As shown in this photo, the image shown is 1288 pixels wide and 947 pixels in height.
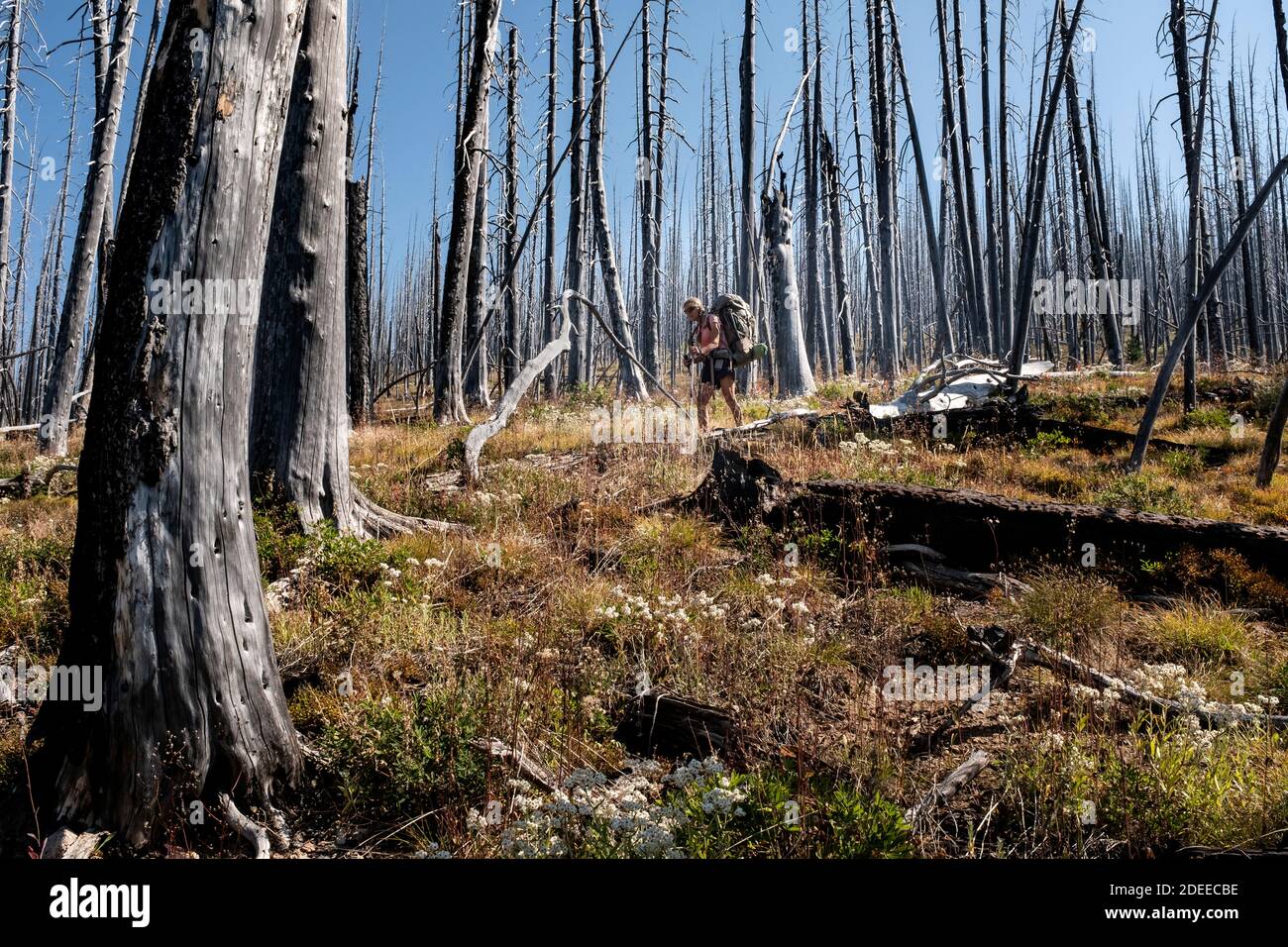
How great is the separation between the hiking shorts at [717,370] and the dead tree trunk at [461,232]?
13.4 feet

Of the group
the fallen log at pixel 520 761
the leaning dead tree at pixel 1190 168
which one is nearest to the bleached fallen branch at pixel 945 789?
the fallen log at pixel 520 761

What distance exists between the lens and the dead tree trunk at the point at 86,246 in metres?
10.9

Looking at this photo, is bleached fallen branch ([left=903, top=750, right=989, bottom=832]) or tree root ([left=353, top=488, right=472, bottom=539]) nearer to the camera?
bleached fallen branch ([left=903, top=750, right=989, bottom=832])

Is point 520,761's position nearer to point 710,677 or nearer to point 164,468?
point 710,677

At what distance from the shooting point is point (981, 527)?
16.1ft

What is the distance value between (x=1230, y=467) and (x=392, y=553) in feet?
26.9

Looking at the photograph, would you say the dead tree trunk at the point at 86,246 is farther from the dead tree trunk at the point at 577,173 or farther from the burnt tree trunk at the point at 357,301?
the dead tree trunk at the point at 577,173

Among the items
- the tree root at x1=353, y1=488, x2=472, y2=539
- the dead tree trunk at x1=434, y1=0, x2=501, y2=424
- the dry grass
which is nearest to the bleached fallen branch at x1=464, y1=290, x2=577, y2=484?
the dry grass

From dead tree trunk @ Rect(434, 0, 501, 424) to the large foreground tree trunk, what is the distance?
27.6 ft

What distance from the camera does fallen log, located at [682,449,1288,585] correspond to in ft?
15.1

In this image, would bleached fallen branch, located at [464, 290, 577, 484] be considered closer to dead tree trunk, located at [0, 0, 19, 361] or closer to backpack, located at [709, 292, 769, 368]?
backpack, located at [709, 292, 769, 368]

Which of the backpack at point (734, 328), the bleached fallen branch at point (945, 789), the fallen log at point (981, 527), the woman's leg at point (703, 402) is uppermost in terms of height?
the backpack at point (734, 328)

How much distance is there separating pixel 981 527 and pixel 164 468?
191 inches
